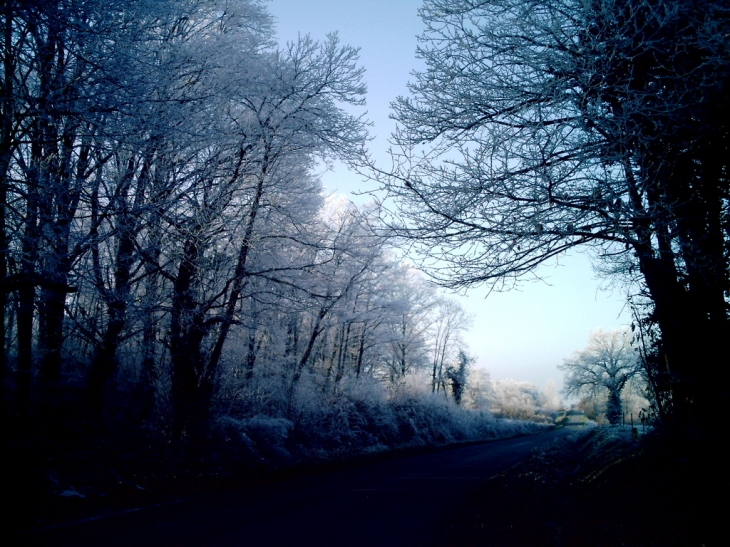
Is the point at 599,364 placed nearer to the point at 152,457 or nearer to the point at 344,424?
the point at 344,424

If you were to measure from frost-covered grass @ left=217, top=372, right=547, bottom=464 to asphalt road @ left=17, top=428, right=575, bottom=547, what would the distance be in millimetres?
2400

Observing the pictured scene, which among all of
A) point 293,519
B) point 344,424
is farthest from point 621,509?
point 344,424

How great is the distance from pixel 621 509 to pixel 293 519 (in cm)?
347

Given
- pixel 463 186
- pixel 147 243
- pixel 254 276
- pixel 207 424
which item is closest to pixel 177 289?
pixel 147 243

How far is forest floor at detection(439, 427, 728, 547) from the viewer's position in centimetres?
354

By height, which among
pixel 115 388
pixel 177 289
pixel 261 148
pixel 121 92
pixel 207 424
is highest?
pixel 261 148

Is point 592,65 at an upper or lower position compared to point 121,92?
lower

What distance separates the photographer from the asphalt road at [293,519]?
3.92 meters

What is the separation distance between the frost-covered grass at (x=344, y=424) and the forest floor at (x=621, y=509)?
5.07 metres

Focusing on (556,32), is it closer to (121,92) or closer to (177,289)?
(121,92)

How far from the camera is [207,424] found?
345 inches

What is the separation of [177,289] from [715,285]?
8513 millimetres

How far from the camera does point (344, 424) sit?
13203 mm

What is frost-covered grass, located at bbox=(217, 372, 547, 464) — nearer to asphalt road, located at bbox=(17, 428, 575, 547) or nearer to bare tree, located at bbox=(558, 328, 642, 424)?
asphalt road, located at bbox=(17, 428, 575, 547)
